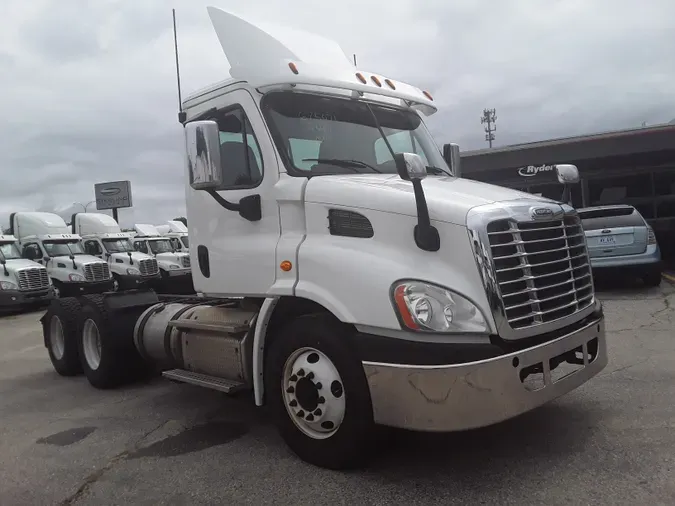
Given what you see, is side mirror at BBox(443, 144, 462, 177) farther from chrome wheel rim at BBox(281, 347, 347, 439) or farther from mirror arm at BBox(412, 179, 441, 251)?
chrome wheel rim at BBox(281, 347, 347, 439)

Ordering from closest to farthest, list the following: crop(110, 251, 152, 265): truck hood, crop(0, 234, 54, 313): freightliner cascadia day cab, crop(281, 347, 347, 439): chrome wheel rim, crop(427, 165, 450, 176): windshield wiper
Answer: crop(281, 347, 347, 439): chrome wheel rim
crop(427, 165, 450, 176): windshield wiper
crop(0, 234, 54, 313): freightliner cascadia day cab
crop(110, 251, 152, 265): truck hood

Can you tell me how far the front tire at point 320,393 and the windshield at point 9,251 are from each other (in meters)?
17.4

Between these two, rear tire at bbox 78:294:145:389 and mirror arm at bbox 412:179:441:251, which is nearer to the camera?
mirror arm at bbox 412:179:441:251

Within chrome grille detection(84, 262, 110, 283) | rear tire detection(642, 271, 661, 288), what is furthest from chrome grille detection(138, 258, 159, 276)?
rear tire detection(642, 271, 661, 288)

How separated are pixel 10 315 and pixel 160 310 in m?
13.9

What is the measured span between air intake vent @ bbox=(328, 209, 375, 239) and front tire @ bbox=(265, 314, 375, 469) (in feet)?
1.85

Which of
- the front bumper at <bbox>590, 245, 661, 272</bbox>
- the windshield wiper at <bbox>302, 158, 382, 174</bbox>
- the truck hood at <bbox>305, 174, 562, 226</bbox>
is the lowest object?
the front bumper at <bbox>590, 245, 661, 272</bbox>

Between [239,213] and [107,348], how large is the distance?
2817 mm

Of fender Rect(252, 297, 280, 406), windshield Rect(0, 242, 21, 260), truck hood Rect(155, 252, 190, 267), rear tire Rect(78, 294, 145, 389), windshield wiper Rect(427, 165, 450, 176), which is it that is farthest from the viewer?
truck hood Rect(155, 252, 190, 267)

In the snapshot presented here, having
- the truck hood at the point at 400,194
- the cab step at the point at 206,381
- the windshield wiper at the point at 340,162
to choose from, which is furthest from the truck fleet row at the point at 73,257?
the truck hood at the point at 400,194

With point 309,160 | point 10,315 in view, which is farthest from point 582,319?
point 10,315

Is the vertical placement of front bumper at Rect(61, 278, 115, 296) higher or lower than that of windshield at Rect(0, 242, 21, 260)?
lower

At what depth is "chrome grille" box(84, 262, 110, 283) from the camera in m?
19.3

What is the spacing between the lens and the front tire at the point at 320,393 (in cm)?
366
